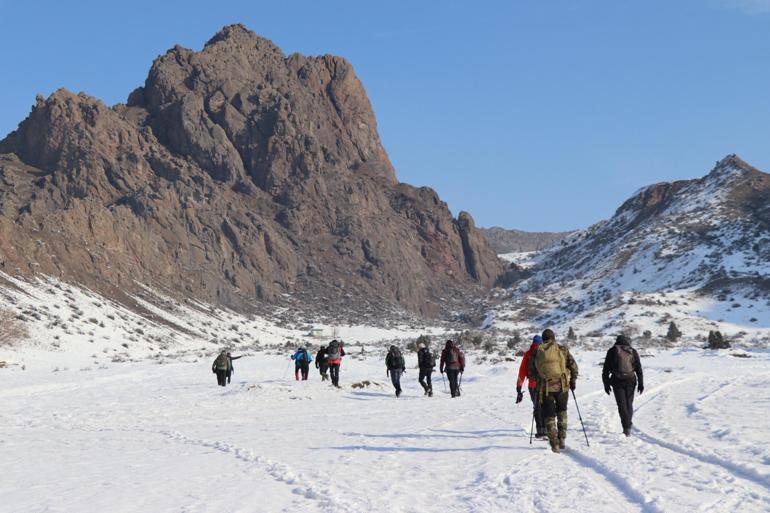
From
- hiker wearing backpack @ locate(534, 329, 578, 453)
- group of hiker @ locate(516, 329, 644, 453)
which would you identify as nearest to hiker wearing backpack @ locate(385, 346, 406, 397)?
group of hiker @ locate(516, 329, 644, 453)

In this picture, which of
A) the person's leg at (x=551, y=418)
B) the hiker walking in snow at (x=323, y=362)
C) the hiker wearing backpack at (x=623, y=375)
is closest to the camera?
the person's leg at (x=551, y=418)

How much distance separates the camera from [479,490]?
9.00 meters

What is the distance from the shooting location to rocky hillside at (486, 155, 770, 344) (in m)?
75.1

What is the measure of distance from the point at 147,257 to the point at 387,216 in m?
56.0

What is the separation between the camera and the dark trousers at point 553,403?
12.0 meters

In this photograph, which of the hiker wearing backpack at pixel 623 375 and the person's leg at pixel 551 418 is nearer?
the person's leg at pixel 551 418

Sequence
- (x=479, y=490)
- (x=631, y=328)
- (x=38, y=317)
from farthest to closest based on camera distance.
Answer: (x=631, y=328) < (x=38, y=317) < (x=479, y=490)

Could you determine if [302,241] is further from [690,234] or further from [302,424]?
[302,424]

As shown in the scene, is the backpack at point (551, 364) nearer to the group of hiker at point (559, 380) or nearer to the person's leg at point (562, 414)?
the group of hiker at point (559, 380)

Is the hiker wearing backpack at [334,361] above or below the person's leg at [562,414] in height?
above

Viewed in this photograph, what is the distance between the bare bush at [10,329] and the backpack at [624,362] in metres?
42.6

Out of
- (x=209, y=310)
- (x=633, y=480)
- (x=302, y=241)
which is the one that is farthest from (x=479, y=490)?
(x=302, y=241)

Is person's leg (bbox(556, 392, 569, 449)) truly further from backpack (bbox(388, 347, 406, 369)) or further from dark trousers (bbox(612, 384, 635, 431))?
backpack (bbox(388, 347, 406, 369))

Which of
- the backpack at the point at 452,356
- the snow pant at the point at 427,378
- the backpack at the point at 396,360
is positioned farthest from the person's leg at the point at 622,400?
the backpack at the point at 396,360
